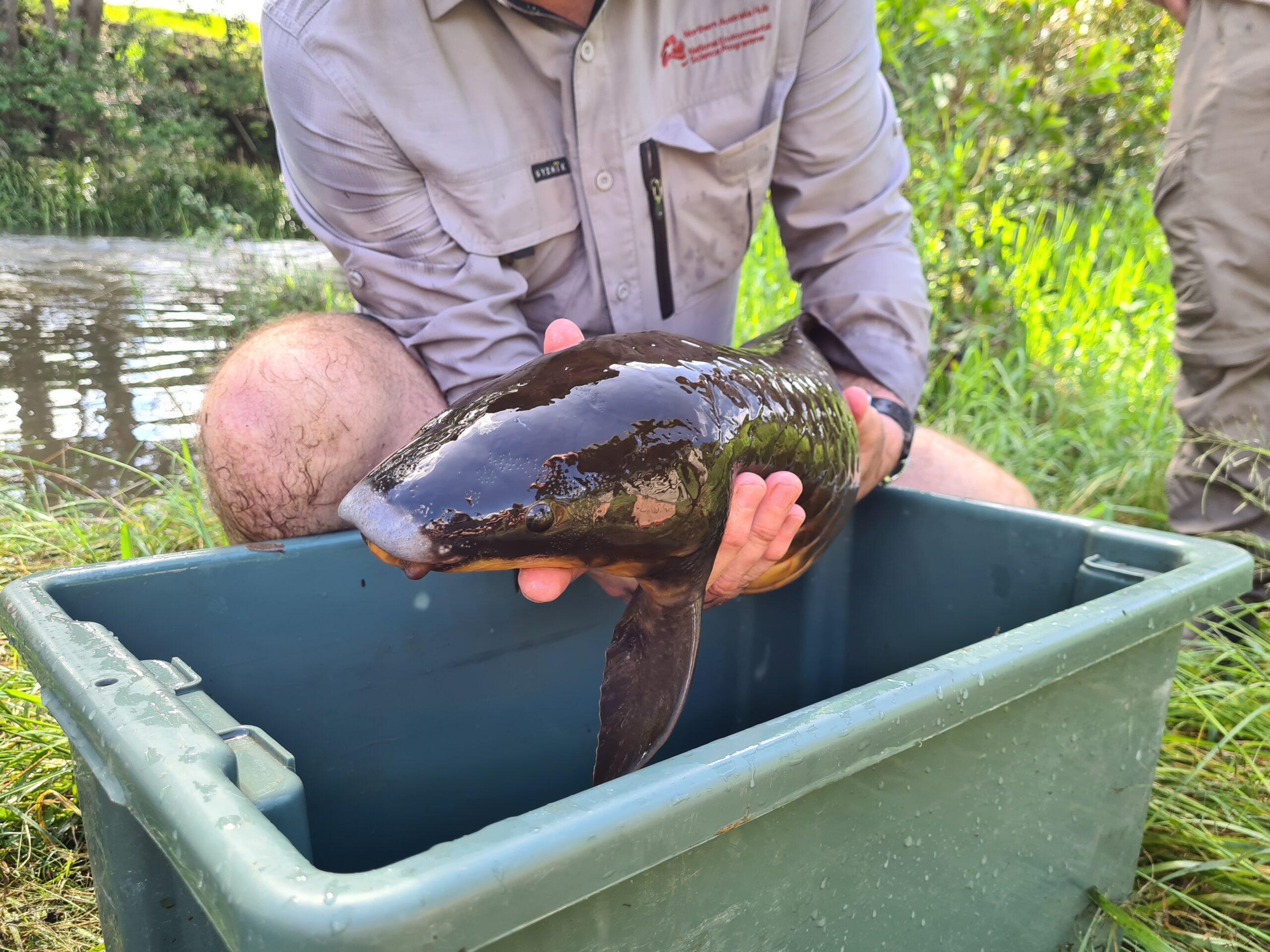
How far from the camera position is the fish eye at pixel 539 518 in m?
0.95

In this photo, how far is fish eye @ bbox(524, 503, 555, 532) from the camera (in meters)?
0.95

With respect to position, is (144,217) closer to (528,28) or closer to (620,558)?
(528,28)

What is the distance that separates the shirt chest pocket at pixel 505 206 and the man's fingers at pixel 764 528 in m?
0.79

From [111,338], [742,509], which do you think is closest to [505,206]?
[742,509]

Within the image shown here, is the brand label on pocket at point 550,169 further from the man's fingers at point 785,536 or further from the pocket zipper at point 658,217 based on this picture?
the man's fingers at point 785,536

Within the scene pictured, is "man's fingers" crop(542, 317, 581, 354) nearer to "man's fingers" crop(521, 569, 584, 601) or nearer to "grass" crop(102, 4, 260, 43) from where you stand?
"man's fingers" crop(521, 569, 584, 601)

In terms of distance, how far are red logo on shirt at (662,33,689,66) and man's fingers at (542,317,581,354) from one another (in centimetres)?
73

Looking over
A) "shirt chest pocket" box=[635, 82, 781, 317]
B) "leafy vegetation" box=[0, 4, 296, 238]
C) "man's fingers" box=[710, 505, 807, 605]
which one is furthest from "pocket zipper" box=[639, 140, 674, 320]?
"leafy vegetation" box=[0, 4, 296, 238]

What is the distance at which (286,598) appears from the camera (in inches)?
46.3

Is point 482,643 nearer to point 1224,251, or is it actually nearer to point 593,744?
point 593,744

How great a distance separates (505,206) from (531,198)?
6 cm

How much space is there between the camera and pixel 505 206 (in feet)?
5.48

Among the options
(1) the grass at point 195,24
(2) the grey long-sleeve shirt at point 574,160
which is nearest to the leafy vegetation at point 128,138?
(1) the grass at point 195,24

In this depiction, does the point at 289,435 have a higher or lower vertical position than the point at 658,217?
lower
